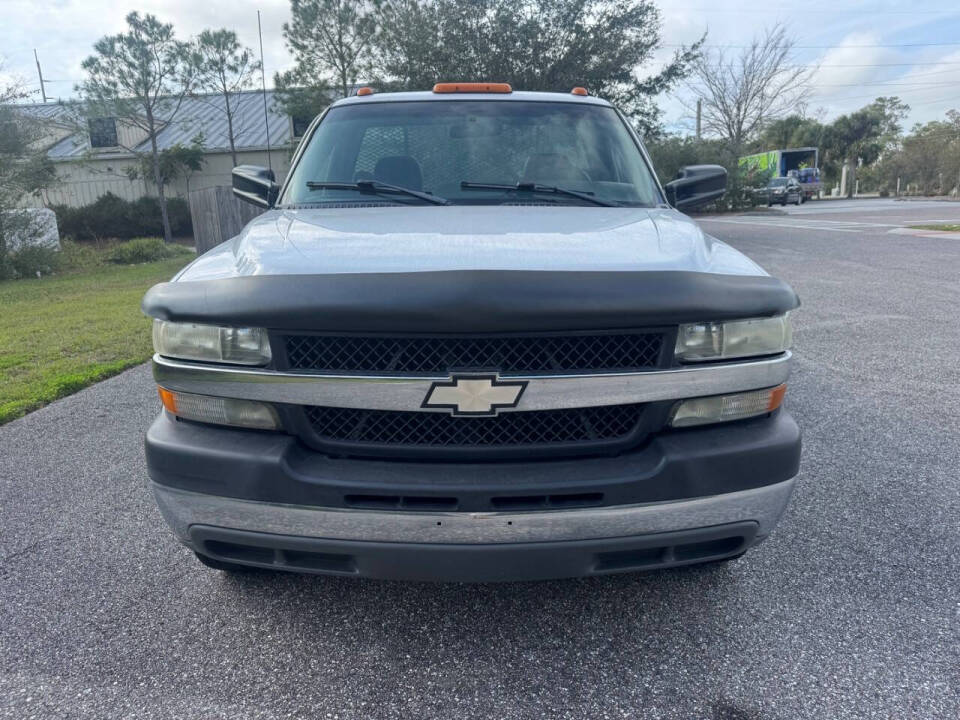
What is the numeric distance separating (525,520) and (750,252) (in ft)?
44.2

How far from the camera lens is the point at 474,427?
1.99 m

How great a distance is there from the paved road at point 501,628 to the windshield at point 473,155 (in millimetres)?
1606

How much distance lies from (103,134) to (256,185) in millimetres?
36256

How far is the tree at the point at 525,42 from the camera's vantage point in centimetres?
1627

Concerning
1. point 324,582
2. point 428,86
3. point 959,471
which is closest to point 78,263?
point 428,86

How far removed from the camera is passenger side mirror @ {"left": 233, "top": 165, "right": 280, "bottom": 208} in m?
3.60

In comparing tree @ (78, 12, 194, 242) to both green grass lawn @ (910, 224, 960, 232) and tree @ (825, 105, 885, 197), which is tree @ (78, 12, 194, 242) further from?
tree @ (825, 105, 885, 197)

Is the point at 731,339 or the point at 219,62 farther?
the point at 219,62

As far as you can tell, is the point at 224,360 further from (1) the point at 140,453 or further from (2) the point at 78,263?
(2) the point at 78,263

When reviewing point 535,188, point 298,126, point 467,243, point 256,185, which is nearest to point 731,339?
point 467,243

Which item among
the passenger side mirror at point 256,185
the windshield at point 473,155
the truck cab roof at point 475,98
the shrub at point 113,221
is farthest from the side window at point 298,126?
the windshield at point 473,155

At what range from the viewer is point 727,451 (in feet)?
6.43

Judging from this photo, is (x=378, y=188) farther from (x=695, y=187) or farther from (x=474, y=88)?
(x=695, y=187)

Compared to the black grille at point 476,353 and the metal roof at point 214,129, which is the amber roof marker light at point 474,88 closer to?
the black grille at point 476,353
